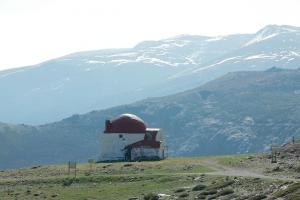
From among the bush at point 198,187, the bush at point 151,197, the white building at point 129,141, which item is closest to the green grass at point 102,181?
the bush at point 151,197

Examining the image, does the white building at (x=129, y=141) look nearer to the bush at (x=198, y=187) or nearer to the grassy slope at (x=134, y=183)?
the grassy slope at (x=134, y=183)

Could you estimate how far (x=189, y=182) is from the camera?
75.2m

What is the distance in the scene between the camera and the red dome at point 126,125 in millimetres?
129375

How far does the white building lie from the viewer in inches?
4990

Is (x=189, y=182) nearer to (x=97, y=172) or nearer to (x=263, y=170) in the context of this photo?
(x=263, y=170)

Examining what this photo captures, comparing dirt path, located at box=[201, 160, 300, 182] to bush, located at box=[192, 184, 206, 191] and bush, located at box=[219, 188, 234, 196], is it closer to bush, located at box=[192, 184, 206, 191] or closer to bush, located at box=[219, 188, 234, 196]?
bush, located at box=[192, 184, 206, 191]

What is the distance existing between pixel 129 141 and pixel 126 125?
10.4 feet

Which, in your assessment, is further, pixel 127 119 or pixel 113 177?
pixel 127 119

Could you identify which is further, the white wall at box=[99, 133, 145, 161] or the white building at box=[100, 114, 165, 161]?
the white wall at box=[99, 133, 145, 161]

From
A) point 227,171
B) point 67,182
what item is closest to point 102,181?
point 67,182

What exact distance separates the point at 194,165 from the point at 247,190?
34655 mm

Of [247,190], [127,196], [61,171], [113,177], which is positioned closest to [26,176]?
[61,171]

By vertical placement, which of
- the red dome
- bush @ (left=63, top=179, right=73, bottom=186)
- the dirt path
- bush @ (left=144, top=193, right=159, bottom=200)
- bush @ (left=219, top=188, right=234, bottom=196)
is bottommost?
bush @ (left=63, top=179, right=73, bottom=186)

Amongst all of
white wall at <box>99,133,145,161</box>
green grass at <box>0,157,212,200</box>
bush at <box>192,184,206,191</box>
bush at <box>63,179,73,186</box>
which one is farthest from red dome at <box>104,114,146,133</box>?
bush at <box>192,184,206,191</box>
